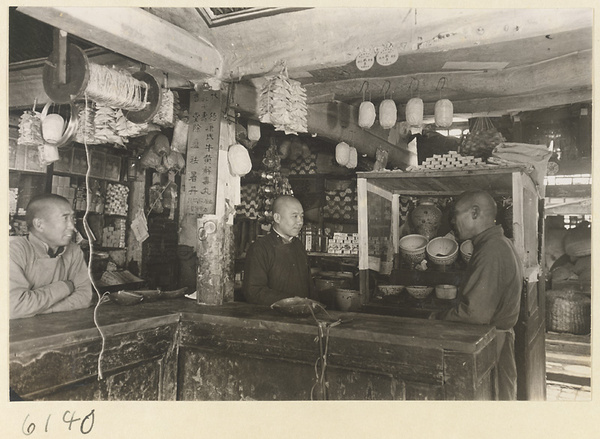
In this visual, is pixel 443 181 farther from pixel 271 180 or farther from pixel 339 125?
pixel 271 180

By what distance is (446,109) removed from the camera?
4391mm

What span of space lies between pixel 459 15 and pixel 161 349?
2815 millimetres

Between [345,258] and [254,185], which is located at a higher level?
[254,185]

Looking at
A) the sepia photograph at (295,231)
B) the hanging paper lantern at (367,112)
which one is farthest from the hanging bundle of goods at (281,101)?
the hanging paper lantern at (367,112)

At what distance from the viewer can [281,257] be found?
394 cm

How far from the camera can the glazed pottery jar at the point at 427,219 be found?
528cm

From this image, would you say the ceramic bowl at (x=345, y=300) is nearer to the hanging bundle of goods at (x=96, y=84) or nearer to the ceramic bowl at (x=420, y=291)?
the ceramic bowl at (x=420, y=291)

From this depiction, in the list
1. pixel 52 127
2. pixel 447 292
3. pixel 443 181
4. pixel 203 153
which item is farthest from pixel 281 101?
pixel 447 292

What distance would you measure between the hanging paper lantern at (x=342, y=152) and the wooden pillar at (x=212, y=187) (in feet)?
7.85

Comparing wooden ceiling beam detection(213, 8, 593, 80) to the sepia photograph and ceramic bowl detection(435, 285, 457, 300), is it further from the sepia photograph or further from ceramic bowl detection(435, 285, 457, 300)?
ceramic bowl detection(435, 285, 457, 300)

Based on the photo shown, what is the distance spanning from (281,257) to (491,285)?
1.73m
